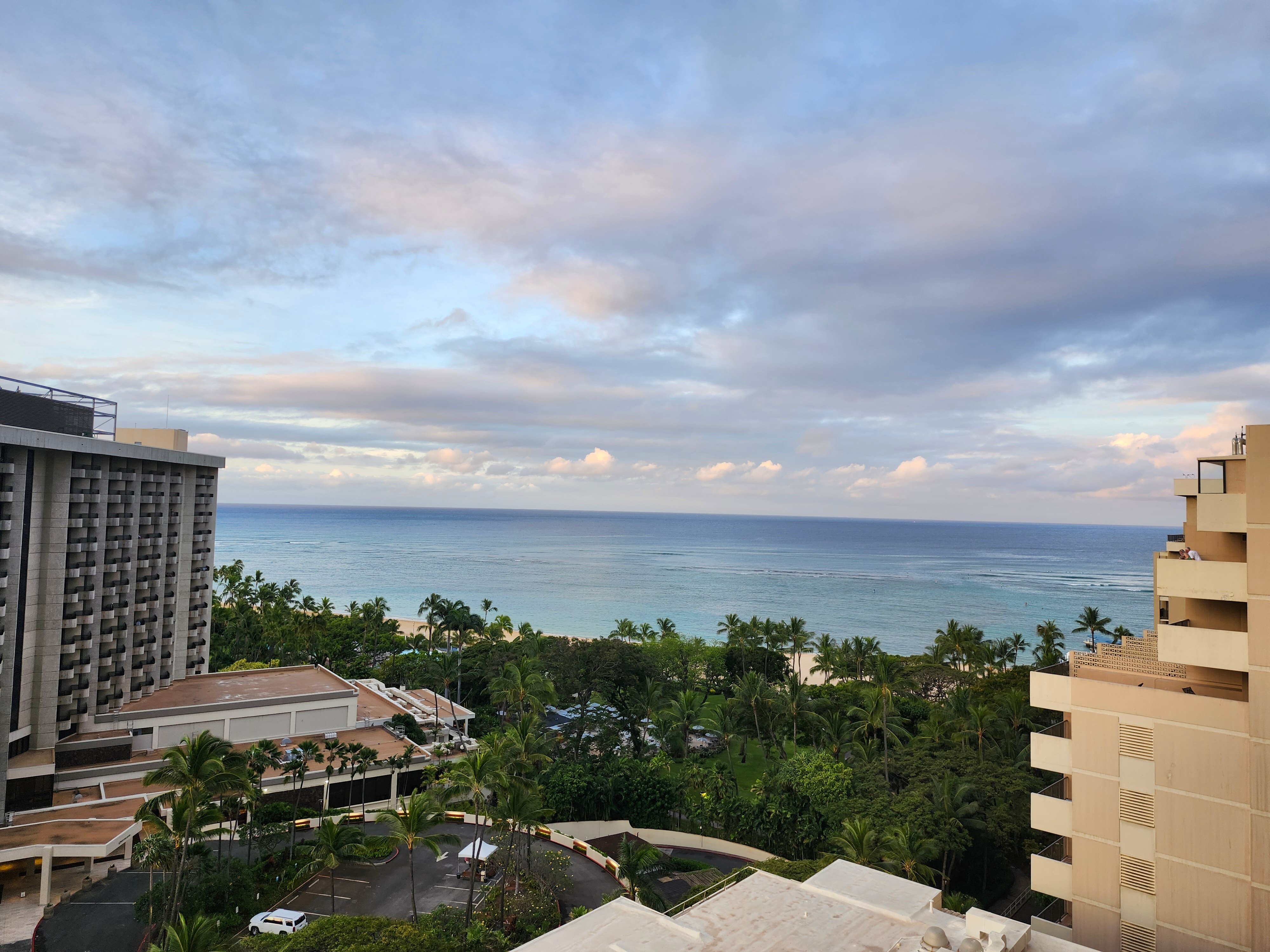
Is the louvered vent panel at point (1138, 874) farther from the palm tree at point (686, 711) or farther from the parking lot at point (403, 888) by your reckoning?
the palm tree at point (686, 711)

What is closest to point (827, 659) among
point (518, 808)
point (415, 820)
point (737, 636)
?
point (737, 636)

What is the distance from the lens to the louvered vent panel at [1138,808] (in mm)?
21016

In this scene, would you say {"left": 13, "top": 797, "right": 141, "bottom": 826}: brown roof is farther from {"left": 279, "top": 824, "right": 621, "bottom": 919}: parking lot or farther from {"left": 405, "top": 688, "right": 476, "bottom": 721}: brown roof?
{"left": 405, "top": 688, "right": 476, "bottom": 721}: brown roof

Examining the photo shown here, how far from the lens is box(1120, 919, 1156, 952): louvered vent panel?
2081 cm

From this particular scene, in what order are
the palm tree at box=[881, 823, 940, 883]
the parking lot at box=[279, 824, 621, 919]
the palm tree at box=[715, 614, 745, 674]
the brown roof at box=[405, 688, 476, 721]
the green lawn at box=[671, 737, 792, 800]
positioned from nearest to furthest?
the palm tree at box=[881, 823, 940, 883]
the parking lot at box=[279, 824, 621, 919]
the green lawn at box=[671, 737, 792, 800]
the brown roof at box=[405, 688, 476, 721]
the palm tree at box=[715, 614, 745, 674]

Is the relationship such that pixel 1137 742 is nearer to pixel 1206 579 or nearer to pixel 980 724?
pixel 1206 579

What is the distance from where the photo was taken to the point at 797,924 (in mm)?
18719

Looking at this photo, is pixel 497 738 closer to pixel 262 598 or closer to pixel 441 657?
pixel 441 657

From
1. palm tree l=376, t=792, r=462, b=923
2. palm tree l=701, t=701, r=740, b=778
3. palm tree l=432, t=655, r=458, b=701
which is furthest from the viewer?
palm tree l=432, t=655, r=458, b=701

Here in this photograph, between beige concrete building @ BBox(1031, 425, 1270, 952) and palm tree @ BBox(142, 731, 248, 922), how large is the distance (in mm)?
29796

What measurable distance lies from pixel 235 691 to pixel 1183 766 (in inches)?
2174

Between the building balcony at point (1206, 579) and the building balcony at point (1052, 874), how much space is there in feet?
31.5

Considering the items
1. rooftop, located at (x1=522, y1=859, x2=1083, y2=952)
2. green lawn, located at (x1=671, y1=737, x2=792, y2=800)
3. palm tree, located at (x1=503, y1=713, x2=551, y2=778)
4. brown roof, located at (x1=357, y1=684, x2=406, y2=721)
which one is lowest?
green lawn, located at (x1=671, y1=737, x2=792, y2=800)

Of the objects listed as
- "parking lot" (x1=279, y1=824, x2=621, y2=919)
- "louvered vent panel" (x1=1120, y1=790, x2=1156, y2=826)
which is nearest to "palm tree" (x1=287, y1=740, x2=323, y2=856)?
"parking lot" (x1=279, y1=824, x2=621, y2=919)
